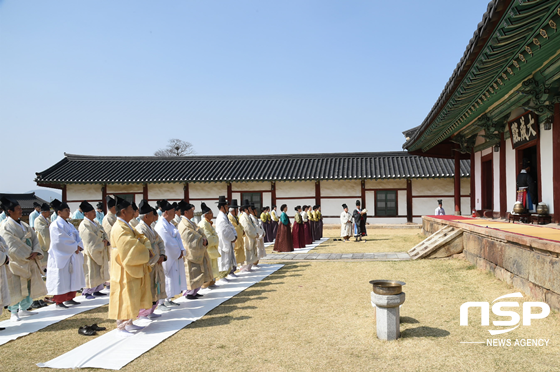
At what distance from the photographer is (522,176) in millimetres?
8758

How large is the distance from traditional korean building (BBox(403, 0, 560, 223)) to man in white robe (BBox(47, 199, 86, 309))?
20.9 feet

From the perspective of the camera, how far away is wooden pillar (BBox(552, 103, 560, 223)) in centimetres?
722

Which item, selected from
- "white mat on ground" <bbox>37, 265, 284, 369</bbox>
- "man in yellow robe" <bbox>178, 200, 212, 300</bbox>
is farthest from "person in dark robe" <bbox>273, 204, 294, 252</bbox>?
"white mat on ground" <bbox>37, 265, 284, 369</bbox>

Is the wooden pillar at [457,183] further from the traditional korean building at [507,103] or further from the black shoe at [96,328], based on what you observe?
the black shoe at [96,328]

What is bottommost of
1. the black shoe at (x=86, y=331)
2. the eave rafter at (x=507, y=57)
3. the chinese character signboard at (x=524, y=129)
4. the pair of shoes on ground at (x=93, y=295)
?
the pair of shoes on ground at (x=93, y=295)

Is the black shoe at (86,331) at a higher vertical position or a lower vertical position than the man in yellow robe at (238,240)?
lower

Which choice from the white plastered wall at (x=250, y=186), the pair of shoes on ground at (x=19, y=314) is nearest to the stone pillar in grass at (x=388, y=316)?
the pair of shoes on ground at (x=19, y=314)

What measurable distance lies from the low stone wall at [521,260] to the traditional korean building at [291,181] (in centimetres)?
1268

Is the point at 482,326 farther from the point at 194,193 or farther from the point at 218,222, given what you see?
the point at 194,193

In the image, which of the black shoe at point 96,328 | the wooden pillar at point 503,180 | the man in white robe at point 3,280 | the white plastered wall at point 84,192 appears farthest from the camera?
the white plastered wall at point 84,192

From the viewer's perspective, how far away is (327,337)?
4.49 m

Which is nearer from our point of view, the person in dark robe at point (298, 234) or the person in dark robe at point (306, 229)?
the person in dark robe at point (298, 234)

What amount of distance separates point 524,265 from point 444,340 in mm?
2205

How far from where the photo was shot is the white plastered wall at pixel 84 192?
23.2 metres
